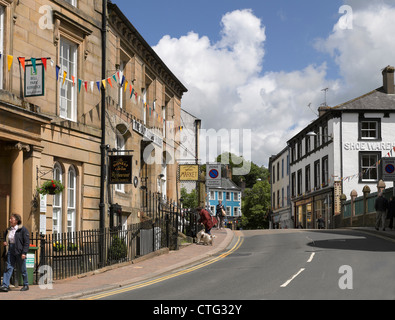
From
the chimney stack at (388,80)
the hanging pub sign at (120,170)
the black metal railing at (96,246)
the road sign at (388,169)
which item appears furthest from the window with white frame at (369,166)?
the hanging pub sign at (120,170)

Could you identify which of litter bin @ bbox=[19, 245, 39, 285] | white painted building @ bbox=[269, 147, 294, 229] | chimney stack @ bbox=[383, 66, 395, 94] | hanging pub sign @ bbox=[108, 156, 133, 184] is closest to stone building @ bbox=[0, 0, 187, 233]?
hanging pub sign @ bbox=[108, 156, 133, 184]

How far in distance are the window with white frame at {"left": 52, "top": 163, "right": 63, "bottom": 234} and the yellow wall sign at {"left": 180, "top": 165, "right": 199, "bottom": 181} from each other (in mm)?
14496

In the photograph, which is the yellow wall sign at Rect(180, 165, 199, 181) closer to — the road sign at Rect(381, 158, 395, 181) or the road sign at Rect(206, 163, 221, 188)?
the road sign at Rect(206, 163, 221, 188)

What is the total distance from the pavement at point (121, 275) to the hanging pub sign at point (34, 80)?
206 inches

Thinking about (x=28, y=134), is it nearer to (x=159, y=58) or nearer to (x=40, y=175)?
(x=40, y=175)

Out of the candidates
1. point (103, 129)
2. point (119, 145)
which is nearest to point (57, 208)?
point (103, 129)

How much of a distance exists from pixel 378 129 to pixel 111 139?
3229 cm

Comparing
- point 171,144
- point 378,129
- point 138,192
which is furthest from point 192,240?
point 378,129

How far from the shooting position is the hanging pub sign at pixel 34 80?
16.4 meters

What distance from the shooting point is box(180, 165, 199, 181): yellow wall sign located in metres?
32.9

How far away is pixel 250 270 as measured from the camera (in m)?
16.2

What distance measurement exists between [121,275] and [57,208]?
3589 millimetres

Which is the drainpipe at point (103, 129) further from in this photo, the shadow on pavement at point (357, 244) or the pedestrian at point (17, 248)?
the shadow on pavement at point (357, 244)

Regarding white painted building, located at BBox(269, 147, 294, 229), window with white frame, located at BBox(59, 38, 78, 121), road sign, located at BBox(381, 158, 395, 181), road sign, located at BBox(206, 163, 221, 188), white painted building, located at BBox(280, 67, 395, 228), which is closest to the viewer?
window with white frame, located at BBox(59, 38, 78, 121)
